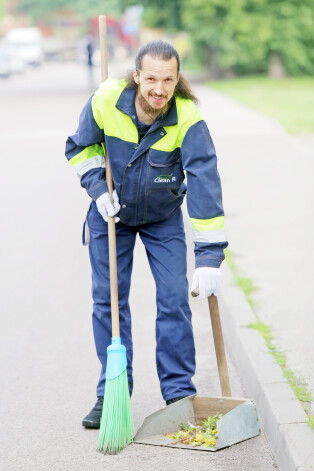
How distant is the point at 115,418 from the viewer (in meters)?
4.11

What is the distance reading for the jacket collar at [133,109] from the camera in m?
4.14

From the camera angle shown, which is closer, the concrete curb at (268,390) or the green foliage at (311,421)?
the concrete curb at (268,390)

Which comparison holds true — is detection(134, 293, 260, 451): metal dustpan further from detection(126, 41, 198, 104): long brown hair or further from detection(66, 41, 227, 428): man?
detection(126, 41, 198, 104): long brown hair

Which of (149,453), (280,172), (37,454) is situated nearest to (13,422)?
(37,454)

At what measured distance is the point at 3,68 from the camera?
50.2 metres

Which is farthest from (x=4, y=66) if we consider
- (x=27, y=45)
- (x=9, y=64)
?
(x=27, y=45)

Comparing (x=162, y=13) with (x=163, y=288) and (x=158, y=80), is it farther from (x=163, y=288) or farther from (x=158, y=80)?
(x=158, y=80)

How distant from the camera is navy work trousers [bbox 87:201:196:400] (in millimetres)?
4434

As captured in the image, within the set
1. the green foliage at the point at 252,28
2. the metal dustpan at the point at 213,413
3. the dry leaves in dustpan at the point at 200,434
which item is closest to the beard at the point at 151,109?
the metal dustpan at the point at 213,413

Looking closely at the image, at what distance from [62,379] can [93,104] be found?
1.74m

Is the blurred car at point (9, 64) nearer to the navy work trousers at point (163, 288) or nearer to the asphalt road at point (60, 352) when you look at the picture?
the asphalt road at point (60, 352)

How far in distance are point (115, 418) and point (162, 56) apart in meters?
1.53

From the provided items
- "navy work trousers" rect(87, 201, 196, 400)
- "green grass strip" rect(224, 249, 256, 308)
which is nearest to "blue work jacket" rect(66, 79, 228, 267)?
"navy work trousers" rect(87, 201, 196, 400)

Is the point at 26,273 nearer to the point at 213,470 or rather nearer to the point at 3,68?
the point at 213,470
